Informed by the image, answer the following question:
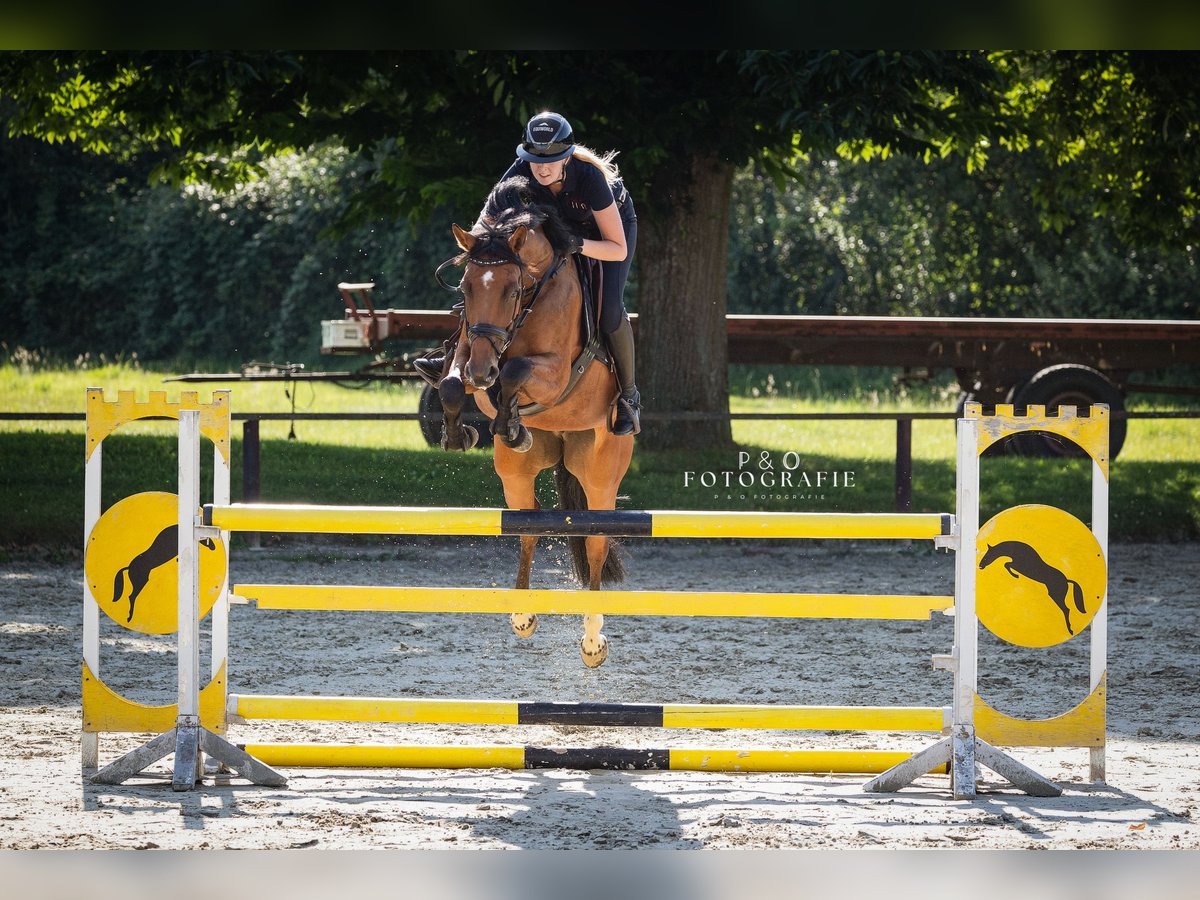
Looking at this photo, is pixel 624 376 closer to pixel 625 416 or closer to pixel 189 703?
pixel 625 416

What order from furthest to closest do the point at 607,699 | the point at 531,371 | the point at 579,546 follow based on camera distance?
the point at 579,546, the point at 607,699, the point at 531,371

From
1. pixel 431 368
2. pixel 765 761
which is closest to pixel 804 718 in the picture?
pixel 765 761

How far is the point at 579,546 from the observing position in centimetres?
561

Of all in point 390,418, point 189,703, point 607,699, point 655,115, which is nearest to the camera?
point 189,703

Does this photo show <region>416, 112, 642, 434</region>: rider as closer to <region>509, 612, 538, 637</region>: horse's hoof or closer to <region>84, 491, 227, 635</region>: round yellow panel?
<region>509, 612, 538, 637</region>: horse's hoof

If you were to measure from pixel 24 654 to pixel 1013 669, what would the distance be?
4.29m

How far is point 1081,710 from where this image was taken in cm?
441

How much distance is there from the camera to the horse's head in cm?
438

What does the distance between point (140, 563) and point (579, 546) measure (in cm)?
176

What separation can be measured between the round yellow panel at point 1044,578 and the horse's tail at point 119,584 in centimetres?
258

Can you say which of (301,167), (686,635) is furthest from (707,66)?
(301,167)

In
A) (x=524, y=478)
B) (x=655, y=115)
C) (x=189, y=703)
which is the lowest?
(x=189, y=703)

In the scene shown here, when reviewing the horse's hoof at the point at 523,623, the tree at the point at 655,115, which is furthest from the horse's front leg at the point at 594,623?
the tree at the point at 655,115

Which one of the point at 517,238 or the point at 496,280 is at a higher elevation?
the point at 517,238
